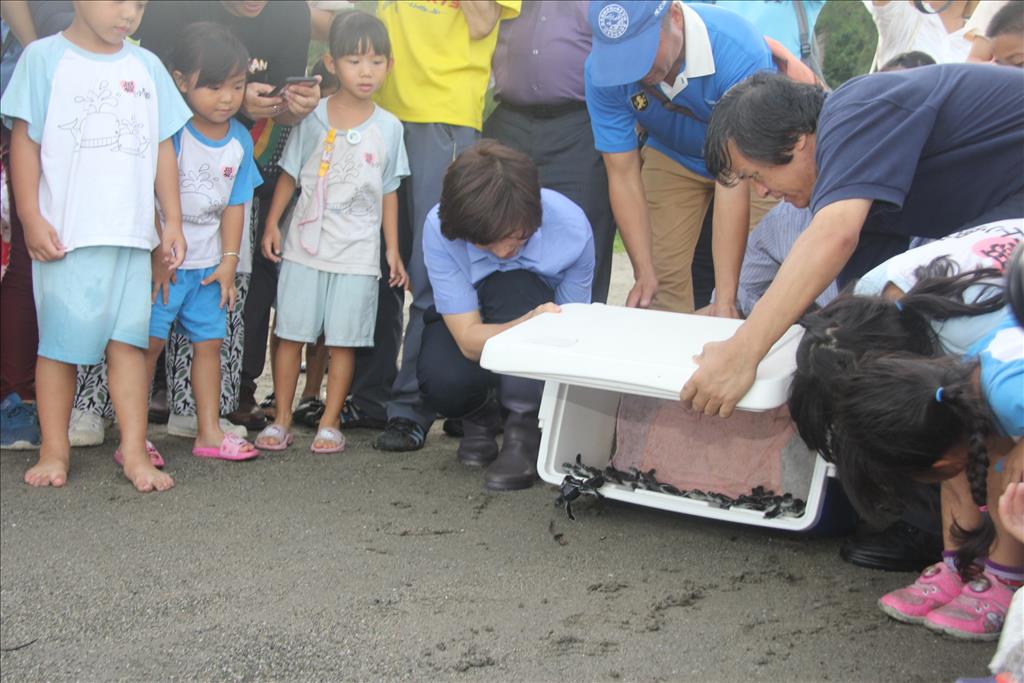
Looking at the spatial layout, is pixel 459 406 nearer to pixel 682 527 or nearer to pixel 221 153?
pixel 682 527

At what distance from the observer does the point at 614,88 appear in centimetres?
307

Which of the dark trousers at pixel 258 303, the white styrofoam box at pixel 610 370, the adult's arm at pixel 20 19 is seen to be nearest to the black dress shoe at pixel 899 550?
the white styrofoam box at pixel 610 370

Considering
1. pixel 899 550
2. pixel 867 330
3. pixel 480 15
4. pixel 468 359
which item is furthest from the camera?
pixel 480 15

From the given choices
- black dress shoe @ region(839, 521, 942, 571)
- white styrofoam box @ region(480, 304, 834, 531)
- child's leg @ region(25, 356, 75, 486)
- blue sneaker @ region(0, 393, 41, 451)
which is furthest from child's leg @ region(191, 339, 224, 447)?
black dress shoe @ region(839, 521, 942, 571)

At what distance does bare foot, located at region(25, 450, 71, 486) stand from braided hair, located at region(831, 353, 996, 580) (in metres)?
1.97

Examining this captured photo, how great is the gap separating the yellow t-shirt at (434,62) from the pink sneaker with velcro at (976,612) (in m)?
2.11

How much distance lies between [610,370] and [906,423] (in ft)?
2.18

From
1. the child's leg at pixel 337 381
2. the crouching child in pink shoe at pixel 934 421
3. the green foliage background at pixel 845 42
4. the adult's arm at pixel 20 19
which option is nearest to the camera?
the crouching child in pink shoe at pixel 934 421

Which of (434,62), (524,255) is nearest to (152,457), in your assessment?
(524,255)

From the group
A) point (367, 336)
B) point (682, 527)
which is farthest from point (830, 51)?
point (682, 527)

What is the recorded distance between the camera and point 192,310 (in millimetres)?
3227

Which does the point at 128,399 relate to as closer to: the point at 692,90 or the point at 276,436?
the point at 276,436

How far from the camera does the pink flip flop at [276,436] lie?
10.9ft

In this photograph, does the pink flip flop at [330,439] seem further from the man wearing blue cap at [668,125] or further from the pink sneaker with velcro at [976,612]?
the pink sneaker with velcro at [976,612]
